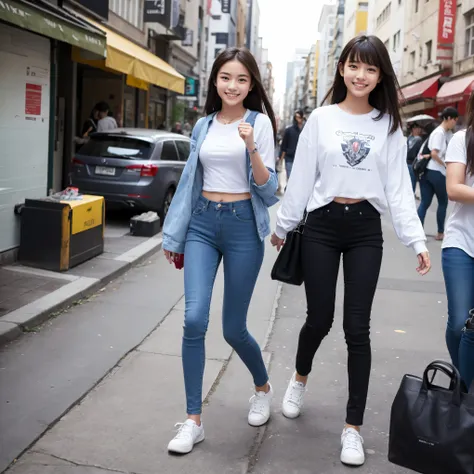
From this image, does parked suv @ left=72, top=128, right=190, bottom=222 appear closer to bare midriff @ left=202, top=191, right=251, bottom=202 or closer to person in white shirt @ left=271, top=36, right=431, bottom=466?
bare midriff @ left=202, top=191, right=251, bottom=202

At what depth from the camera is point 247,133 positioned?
131 inches

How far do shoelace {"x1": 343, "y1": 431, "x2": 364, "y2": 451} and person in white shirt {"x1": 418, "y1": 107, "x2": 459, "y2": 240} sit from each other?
24.1 feet

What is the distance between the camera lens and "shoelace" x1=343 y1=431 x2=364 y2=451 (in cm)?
349

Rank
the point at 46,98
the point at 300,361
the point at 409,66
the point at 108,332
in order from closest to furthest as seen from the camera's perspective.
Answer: the point at 300,361, the point at 108,332, the point at 46,98, the point at 409,66

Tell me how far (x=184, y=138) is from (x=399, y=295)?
698 cm

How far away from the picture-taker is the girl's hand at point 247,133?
3344 millimetres

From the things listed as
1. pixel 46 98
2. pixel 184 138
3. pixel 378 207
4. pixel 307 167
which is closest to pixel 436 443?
pixel 378 207

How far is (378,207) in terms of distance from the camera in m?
3.54

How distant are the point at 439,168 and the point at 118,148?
4946 millimetres

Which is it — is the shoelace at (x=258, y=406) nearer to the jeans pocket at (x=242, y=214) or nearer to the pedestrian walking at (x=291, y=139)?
the jeans pocket at (x=242, y=214)

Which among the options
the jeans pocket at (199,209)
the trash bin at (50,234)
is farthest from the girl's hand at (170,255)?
the trash bin at (50,234)

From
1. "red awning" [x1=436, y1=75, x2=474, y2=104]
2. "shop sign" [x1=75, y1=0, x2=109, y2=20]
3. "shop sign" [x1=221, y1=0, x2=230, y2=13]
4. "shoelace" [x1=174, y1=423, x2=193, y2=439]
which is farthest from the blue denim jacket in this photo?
"shop sign" [x1=221, y1=0, x2=230, y2=13]

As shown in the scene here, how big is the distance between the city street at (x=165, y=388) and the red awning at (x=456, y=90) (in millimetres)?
20092

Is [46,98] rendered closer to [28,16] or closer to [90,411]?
[28,16]
